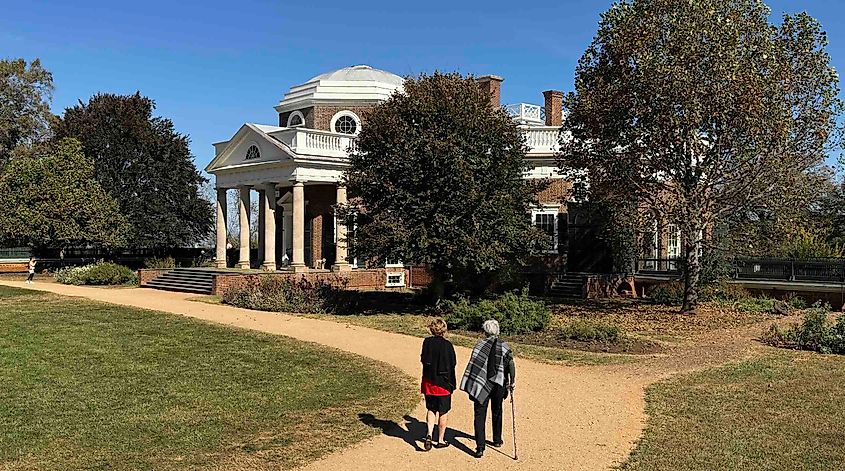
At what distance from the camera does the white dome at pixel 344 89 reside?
1394 inches

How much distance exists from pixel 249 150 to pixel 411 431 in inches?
1050

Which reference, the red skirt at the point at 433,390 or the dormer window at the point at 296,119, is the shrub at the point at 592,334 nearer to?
the red skirt at the point at 433,390

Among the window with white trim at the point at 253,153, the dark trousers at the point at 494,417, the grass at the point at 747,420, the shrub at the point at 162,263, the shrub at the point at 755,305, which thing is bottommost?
the grass at the point at 747,420

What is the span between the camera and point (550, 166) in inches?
1230

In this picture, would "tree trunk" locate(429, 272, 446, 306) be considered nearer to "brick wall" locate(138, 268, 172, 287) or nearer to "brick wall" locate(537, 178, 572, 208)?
"brick wall" locate(537, 178, 572, 208)

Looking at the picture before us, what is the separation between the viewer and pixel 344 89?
117 ft

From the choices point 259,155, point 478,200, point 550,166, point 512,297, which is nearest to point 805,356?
point 512,297

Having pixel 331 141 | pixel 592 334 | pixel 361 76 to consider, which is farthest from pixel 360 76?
pixel 592 334

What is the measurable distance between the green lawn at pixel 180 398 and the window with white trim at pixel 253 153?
661 inches

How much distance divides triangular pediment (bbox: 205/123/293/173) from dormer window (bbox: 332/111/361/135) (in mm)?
2739

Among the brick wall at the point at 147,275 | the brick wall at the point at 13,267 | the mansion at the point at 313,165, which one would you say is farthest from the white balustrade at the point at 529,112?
the brick wall at the point at 13,267

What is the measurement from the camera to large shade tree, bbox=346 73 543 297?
779 inches

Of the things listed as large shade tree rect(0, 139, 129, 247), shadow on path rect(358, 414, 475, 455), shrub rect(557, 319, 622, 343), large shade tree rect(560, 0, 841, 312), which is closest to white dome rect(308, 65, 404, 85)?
large shade tree rect(0, 139, 129, 247)

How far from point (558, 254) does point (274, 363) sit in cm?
1862
